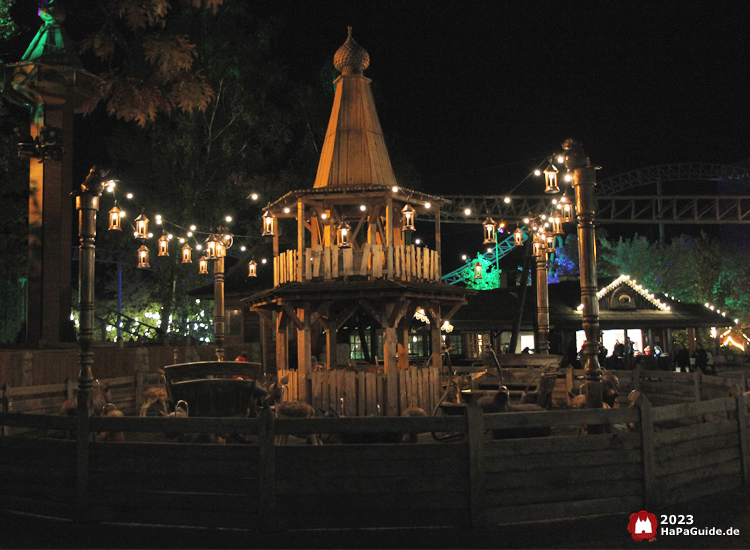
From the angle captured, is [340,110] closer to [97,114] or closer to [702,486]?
[702,486]

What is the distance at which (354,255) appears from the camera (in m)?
16.1

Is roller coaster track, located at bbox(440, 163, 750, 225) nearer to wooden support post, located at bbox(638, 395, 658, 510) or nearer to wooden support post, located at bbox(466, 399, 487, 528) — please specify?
wooden support post, located at bbox(638, 395, 658, 510)

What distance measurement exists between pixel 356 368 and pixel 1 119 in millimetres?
18492

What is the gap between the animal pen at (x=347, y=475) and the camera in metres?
6.27

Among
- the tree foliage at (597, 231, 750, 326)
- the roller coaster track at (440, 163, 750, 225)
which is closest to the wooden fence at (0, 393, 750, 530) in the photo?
the roller coaster track at (440, 163, 750, 225)

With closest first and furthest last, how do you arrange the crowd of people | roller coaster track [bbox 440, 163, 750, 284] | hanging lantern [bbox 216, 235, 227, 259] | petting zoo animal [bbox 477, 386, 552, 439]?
petting zoo animal [bbox 477, 386, 552, 439] → hanging lantern [bbox 216, 235, 227, 259] → the crowd of people → roller coaster track [bbox 440, 163, 750, 284]

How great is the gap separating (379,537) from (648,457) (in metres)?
3.03

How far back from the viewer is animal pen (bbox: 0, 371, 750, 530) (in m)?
6.27

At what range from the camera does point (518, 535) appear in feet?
20.5

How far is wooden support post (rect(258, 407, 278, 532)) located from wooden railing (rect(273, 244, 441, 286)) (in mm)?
9089

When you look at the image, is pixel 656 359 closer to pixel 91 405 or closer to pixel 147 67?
pixel 91 405

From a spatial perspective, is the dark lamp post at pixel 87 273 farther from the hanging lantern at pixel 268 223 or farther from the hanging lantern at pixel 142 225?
the hanging lantern at pixel 268 223

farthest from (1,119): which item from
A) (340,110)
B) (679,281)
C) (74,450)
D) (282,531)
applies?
(679,281)

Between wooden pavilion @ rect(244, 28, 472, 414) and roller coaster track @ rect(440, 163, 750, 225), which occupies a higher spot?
roller coaster track @ rect(440, 163, 750, 225)
